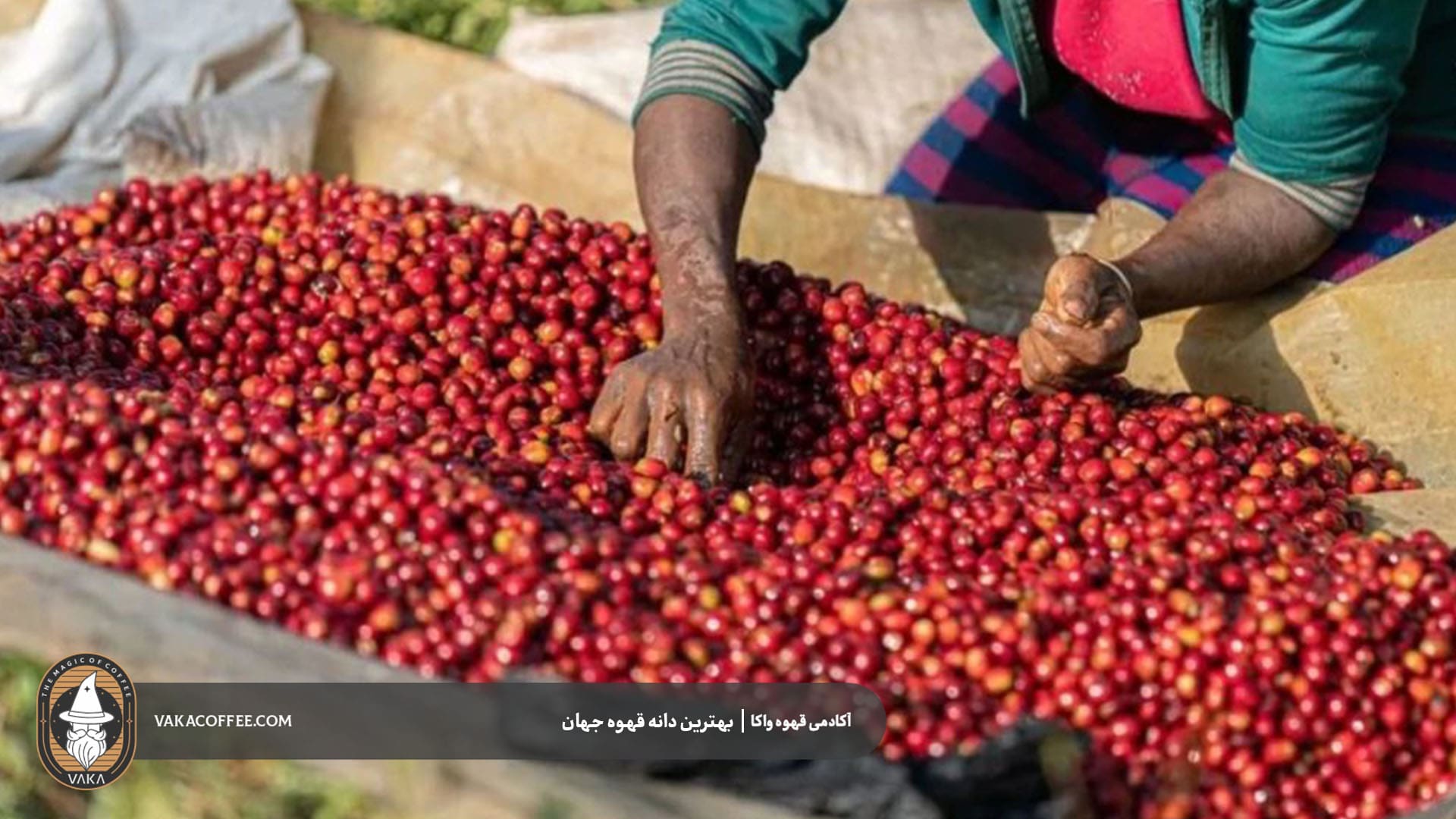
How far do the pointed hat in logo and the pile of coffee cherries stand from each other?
18cm

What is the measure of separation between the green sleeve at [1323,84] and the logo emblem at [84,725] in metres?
2.08

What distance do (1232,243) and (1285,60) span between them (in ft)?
1.17

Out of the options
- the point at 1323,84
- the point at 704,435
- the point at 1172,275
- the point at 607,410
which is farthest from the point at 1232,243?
the point at 607,410

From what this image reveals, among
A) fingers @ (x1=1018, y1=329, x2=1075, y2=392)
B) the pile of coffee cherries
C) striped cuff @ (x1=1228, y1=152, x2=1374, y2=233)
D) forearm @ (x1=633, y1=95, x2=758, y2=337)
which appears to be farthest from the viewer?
striped cuff @ (x1=1228, y1=152, x2=1374, y2=233)

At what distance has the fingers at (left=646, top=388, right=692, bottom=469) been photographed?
9.71 ft

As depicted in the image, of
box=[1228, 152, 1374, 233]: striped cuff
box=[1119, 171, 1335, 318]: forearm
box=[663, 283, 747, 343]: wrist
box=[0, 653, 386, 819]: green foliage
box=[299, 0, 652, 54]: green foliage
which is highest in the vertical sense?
box=[299, 0, 652, 54]: green foliage

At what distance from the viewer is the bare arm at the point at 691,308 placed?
297 cm

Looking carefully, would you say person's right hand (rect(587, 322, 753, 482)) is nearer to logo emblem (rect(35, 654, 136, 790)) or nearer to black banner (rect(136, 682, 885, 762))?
black banner (rect(136, 682, 885, 762))

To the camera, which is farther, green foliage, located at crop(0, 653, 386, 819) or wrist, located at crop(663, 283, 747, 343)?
wrist, located at crop(663, 283, 747, 343)

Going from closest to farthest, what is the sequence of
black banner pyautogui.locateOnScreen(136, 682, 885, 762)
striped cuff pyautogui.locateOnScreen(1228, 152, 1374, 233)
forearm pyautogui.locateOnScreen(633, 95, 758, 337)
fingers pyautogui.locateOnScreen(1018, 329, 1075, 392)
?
1. black banner pyautogui.locateOnScreen(136, 682, 885, 762)
2. fingers pyautogui.locateOnScreen(1018, 329, 1075, 392)
3. forearm pyautogui.locateOnScreen(633, 95, 758, 337)
4. striped cuff pyautogui.locateOnScreen(1228, 152, 1374, 233)

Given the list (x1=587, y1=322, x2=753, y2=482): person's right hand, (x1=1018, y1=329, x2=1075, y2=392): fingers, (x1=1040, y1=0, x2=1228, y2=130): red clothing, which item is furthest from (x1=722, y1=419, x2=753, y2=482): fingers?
(x1=1040, y1=0, x2=1228, y2=130): red clothing

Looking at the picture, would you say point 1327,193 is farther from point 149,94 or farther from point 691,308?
point 149,94

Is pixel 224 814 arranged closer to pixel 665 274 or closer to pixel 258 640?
pixel 258 640

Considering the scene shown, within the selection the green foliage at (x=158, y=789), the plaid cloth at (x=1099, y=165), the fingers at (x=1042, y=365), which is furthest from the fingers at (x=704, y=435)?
the plaid cloth at (x=1099, y=165)
